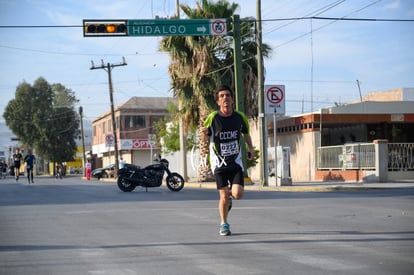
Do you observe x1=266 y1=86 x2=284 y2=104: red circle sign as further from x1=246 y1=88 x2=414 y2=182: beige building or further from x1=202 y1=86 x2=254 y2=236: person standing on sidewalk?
x1=202 y1=86 x2=254 y2=236: person standing on sidewalk

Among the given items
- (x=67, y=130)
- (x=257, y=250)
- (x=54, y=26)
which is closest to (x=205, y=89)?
(x=54, y=26)

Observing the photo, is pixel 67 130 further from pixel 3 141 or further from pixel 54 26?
pixel 3 141

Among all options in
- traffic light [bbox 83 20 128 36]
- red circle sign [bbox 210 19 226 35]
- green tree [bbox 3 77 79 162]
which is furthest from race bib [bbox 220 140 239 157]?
green tree [bbox 3 77 79 162]

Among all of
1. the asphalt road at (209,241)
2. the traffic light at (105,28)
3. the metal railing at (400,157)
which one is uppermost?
the traffic light at (105,28)

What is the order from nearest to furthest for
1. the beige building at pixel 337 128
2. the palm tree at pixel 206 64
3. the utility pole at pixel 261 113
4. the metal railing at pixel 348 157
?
the utility pole at pixel 261 113, the metal railing at pixel 348 157, the palm tree at pixel 206 64, the beige building at pixel 337 128

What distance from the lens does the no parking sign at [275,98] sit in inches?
891

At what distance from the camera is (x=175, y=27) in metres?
22.3

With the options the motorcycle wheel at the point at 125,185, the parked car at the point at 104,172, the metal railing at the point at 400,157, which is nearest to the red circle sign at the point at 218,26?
the motorcycle wheel at the point at 125,185

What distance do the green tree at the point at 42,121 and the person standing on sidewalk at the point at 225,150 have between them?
7095 cm

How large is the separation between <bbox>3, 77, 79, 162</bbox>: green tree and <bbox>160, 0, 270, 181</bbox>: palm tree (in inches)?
1971

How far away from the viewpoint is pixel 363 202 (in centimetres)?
1427

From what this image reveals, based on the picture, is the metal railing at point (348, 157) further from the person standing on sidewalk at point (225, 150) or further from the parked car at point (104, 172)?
the parked car at point (104, 172)

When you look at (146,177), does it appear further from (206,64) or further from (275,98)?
(206,64)

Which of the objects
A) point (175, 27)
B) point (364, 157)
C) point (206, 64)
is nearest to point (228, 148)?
point (175, 27)
